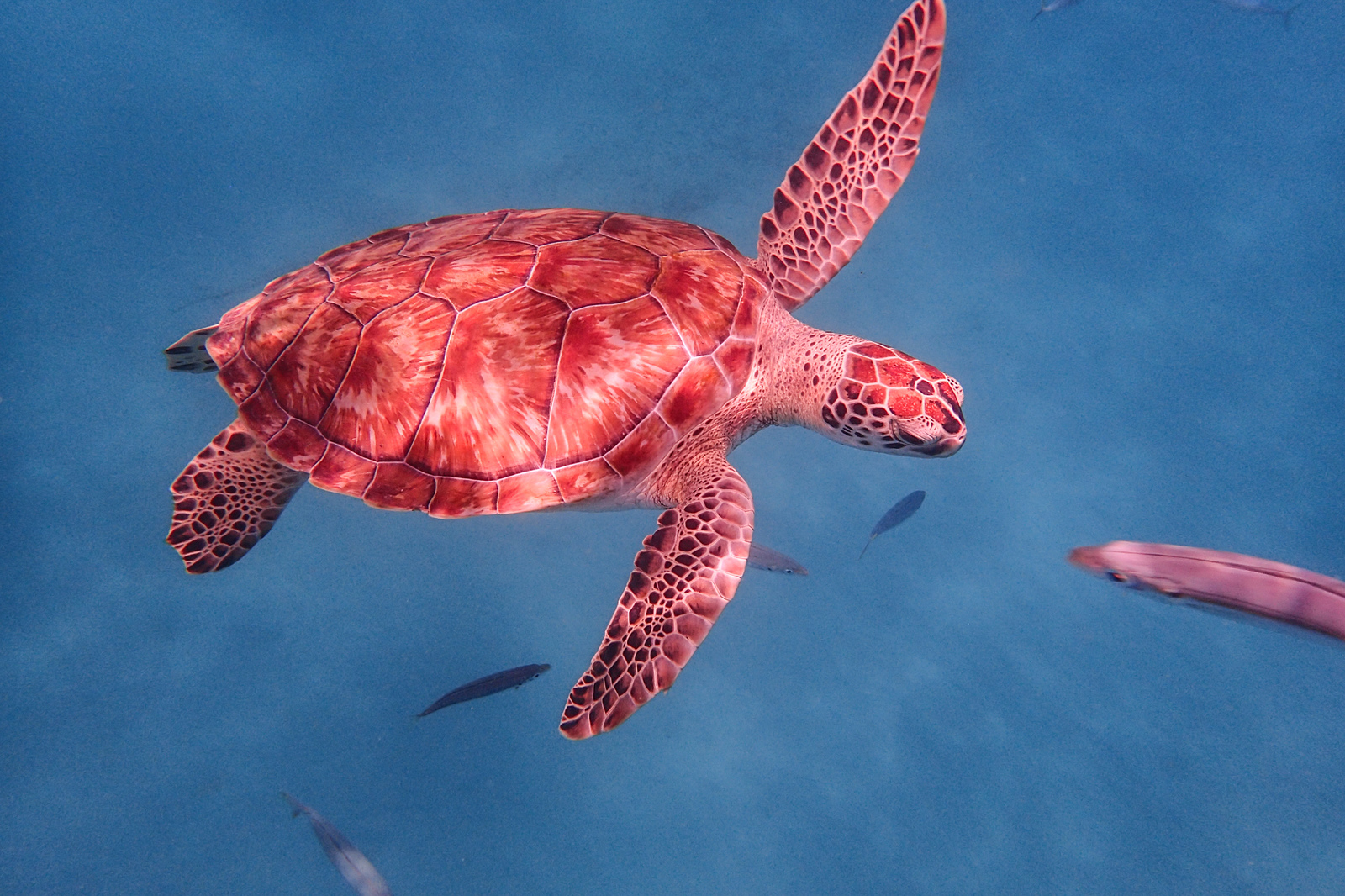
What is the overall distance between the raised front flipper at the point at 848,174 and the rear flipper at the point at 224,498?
8.72ft

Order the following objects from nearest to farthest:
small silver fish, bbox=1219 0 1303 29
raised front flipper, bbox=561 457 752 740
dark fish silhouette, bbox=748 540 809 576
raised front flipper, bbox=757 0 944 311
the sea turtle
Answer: raised front flipper, bbox=561 457 752 740 < the sea turtle < raised front flipper, bbox=757 0 944 311 < dark fish silhouette, bbox=748 540 809 576 < small silver fish, bbox=1219 0 1303 29

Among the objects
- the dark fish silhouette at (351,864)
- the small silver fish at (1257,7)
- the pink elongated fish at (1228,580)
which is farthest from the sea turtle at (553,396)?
the small silver fish at (1257,7)

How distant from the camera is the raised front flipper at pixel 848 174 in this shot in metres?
2.90

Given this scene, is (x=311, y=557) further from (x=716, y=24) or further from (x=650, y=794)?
(x=716, y=24)

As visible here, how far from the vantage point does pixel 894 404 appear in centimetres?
241

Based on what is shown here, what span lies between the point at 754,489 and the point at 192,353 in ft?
11.0

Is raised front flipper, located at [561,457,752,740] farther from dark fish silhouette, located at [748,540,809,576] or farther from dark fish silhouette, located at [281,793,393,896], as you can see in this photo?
dark fish silhouette, located at [281,793,393,896]

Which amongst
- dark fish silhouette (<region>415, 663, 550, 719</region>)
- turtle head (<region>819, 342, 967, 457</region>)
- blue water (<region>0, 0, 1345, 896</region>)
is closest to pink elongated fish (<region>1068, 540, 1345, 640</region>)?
turtle head (<region>819, 342, 967, 457</region>)

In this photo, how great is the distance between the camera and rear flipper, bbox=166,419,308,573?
8.80 ft

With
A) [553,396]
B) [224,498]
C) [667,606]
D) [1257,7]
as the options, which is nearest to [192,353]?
[224,498]

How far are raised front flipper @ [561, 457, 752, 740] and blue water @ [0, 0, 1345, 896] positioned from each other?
1.69 meters

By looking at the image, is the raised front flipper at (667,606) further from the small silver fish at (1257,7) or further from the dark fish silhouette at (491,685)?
the small silver fish at (1257,7)

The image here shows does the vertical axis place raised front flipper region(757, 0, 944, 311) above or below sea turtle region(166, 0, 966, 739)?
above

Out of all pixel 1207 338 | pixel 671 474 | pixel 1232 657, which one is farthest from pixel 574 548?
pixel 1207 338
